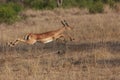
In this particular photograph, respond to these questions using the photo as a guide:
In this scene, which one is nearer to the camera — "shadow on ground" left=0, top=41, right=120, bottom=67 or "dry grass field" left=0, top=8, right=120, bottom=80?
"dry grass field" left=0, top=8, right=120, bottom=80

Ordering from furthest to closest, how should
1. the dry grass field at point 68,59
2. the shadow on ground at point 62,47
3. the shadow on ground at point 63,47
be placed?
the shadow on ground at point 63,47 < the shadow on ground at point 62,47 < the dry grass field at point 68,59

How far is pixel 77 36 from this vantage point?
16375mm

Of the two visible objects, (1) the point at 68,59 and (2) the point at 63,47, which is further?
(2) the point at 63,47

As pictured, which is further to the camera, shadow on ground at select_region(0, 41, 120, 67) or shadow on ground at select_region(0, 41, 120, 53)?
shadow on ground at select_region(0, 41, 120, 53)

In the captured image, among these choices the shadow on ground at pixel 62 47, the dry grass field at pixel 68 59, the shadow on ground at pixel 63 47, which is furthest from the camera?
the shadow on ground at pixel 63 47

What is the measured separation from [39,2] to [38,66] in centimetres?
3133

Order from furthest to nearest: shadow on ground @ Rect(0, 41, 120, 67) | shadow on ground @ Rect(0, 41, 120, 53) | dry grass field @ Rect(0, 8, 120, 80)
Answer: shadow on ground @ Rect(0, 41, 120, 53)
shadow on ground @ Rect(0, 41, 120, 67)
dry grass field @ Rect(0, 8, 120, 80)

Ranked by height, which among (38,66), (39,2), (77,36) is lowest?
(39,2)

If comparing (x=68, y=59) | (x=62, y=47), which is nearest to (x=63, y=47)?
(x=62, y=47)

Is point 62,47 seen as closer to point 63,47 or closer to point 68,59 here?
point 63,47

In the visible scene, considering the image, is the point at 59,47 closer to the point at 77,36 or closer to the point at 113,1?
the point at 77,36

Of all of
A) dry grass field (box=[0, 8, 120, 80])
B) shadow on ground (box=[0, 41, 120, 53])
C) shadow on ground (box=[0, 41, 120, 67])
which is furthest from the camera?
shadow on ground (box=[0, 41, 120, 53])

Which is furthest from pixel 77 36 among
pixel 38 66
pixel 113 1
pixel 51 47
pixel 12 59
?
pixel 113 1

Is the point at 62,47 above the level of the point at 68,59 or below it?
below
